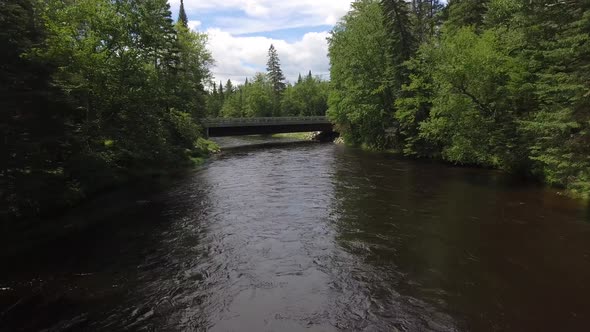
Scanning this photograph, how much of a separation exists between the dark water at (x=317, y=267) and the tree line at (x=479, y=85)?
404cm

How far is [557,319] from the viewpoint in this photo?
27.6 ft

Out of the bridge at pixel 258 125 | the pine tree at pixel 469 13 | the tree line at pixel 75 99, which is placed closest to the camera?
the tree line at pixel 75 99

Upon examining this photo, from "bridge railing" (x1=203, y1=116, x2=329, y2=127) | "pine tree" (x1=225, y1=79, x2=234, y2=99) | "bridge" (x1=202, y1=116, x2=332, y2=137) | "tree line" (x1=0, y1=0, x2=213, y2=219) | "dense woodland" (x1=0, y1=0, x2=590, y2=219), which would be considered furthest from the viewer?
"pine tree" (x1=225, y1=79, x2=234, y2=99)

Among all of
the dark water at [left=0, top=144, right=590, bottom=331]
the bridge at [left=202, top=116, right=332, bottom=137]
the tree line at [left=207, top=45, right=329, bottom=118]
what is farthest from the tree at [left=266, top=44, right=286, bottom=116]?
the dark water at [left=0, top=144, right=590, bottom=331]

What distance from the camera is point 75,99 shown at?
709 inches

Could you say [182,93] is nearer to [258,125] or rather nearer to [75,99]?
[75,99]

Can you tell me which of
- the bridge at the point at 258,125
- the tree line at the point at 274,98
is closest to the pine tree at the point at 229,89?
the tree line at the point at 274,98

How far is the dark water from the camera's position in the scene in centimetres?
870

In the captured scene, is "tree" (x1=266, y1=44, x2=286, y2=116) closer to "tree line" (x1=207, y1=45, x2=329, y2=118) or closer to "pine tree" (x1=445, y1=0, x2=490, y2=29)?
"tree line" (x1=207, y1=45, x2=329, y2=118)

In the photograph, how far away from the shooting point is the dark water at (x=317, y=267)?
343 inches

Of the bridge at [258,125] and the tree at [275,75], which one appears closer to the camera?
the bridge at [258,125]

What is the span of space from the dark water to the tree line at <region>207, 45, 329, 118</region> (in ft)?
273

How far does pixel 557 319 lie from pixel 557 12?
18.6m

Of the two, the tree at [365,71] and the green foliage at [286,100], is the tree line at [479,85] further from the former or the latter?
the green foliage at [286,100]
